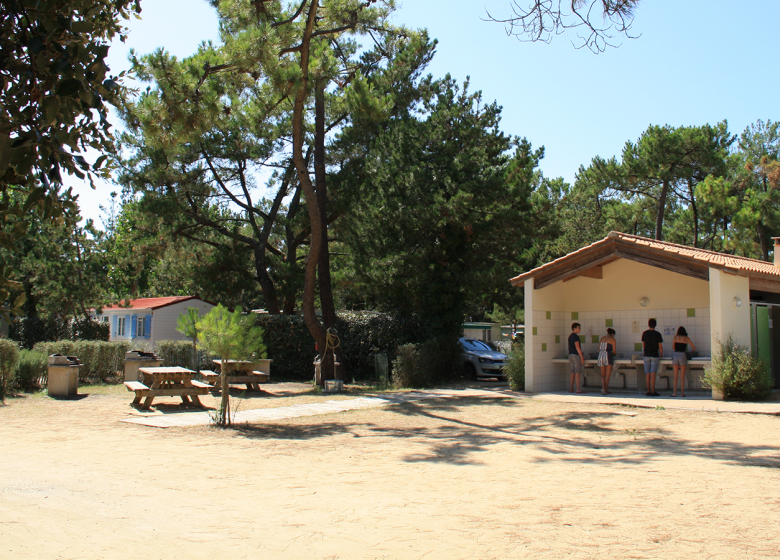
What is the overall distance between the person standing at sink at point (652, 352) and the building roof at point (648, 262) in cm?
141

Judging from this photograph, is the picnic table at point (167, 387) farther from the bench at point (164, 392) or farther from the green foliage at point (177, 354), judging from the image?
the green foliage at point (177, 354)

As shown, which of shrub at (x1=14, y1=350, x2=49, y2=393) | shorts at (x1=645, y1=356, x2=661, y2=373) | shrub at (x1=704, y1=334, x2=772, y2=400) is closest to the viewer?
shrub at (x1=704, y1=334, x2=772, y2=400)

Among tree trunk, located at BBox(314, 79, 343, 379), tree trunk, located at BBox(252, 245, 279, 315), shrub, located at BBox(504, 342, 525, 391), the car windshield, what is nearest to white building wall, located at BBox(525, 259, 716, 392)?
shrub, located at BBox(504, 342, 525, 391)

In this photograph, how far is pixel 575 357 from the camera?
14977 millimetres

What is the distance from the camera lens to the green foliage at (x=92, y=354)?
59.7 feet

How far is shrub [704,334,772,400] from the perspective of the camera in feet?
40.6

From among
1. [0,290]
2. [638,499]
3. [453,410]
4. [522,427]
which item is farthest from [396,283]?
[0,290]

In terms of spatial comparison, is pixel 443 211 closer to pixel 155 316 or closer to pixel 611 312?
pixel 611 312

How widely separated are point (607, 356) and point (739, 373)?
2.86 m

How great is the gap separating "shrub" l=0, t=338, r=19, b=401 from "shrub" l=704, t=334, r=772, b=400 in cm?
1589

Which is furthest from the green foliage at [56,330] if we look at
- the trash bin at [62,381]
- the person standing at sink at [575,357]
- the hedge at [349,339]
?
the person standing at sink at [575,357]

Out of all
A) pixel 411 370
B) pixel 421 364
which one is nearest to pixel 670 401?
pixel 421 364

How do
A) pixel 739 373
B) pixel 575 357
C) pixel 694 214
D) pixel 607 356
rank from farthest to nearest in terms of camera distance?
pixel 694 214 → pixel 575 357 → pixel 607 356 → pixel 739 373

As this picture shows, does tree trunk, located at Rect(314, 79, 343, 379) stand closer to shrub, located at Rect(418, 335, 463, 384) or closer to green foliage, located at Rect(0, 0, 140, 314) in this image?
shrub, located at Rect(418, 335, 463, 384)
